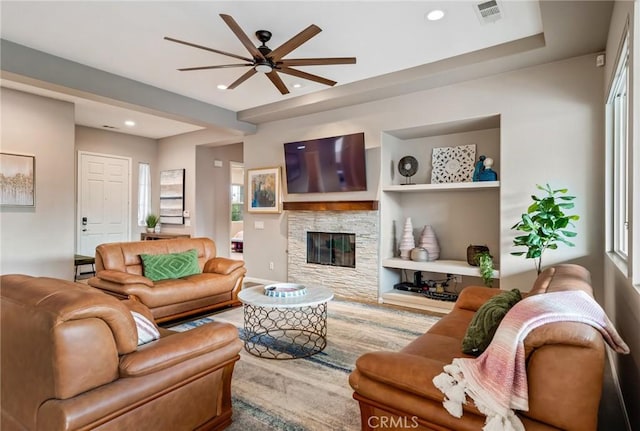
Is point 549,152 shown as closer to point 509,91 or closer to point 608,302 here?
point 509,91

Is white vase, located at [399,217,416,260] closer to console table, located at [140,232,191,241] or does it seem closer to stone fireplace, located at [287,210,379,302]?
stone fireplace, located at [287,210,379,302]

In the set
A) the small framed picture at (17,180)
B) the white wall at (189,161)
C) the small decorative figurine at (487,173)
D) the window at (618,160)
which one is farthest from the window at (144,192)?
the window at (618,160)

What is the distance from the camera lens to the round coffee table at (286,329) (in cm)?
285

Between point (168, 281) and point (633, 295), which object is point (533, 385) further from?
point (168, 281)

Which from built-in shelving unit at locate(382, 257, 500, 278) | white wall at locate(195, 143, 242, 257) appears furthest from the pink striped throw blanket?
white wall at locate(195, 143, 242, 257)

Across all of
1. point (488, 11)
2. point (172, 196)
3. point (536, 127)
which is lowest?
point (172, 196)

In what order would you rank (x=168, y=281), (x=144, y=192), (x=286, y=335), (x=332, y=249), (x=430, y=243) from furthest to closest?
(x=144, y=192)
(x=332, y=249)
(x=430, y=243)
(x=168, y=281)
(x=286, y=335)

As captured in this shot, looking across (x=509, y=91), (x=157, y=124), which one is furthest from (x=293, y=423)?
(x=157, y=124)

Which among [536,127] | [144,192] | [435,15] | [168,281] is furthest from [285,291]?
[144,192]

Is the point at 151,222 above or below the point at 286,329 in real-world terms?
above

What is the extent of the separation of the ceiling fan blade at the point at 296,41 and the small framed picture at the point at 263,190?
9.37 feet

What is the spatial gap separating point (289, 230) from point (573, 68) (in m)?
4.05

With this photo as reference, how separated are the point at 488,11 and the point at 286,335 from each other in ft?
11.0

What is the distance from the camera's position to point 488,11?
2.86 meters
